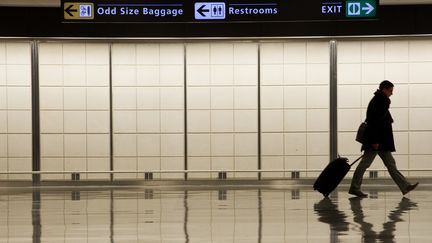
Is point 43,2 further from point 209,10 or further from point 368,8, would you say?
point 368,8

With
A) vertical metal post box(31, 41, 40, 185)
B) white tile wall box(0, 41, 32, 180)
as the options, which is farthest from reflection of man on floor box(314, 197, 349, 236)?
white tile wall box(0, 41, 32, 180)

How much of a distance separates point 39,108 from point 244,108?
11.8 feet

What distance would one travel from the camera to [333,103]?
14852 millimetres

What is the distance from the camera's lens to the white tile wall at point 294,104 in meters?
14.8

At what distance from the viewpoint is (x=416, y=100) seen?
1482cm

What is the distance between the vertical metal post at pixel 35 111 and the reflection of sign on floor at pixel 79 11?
2350mm

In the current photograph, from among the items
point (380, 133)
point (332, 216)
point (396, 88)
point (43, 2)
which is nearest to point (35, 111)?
point (43, 2)

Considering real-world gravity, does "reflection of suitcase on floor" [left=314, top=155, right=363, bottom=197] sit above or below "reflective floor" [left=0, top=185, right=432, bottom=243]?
above

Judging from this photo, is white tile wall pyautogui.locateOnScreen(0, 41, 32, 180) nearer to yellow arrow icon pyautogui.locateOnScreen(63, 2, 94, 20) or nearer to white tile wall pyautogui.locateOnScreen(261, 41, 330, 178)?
yellow arrow icon pyautogui.locateOnScreen(63, 2, 94, 20)

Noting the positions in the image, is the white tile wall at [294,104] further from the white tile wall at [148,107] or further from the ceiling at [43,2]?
the white tile wall at [148,107]

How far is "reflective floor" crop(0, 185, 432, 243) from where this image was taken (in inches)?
319

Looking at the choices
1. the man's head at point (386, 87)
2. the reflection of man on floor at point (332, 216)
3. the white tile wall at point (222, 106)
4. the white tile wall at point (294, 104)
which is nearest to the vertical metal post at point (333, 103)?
the white tile wall at point (294, 104)

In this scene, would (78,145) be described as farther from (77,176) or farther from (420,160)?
(420,160)

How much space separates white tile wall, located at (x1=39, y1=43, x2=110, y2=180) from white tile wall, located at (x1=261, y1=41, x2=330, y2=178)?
111 inches
